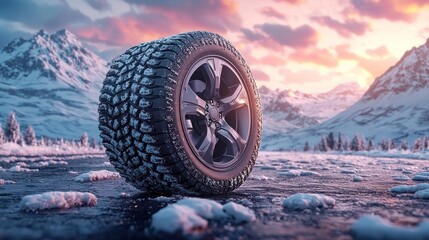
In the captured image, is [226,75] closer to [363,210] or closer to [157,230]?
[363,210]

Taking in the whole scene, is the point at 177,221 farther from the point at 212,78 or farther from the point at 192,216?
the point at 212,78

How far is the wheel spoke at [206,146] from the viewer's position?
4148 mm

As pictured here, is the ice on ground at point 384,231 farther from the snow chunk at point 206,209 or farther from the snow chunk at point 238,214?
the snow chunk at point 206,209

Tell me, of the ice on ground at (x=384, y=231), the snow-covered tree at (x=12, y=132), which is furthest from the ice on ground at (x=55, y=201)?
the snow-covered tree at (x=12, y=132)

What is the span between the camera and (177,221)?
2.14 metres

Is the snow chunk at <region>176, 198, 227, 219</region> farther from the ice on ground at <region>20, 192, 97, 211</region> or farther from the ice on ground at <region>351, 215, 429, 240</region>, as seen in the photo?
the ice on ground at <region>20, 192, 97, 211</region>

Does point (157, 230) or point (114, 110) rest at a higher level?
point (114, 110)

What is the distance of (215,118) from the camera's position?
14.6ft

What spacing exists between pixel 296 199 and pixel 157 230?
152 cm

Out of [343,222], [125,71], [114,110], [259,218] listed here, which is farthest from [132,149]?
[343,222]

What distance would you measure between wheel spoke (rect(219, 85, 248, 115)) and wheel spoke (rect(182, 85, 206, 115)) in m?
0.49

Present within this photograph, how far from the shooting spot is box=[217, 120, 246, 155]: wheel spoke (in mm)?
4535

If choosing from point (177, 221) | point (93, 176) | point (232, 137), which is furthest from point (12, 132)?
point (177, 221)

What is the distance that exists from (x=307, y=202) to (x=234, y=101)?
6.49 ft
